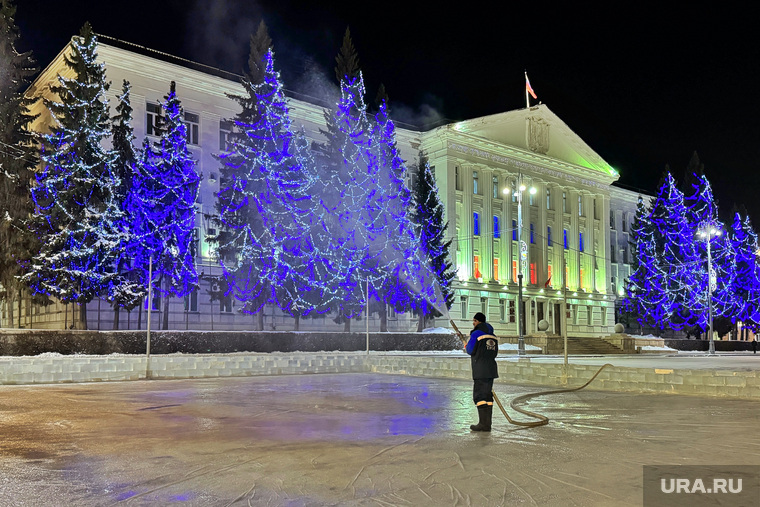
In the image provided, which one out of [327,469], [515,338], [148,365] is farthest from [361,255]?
[327,469]

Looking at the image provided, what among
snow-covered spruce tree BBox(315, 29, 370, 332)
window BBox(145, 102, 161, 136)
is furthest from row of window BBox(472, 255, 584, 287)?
window BBox(145, 102, 161, 136)

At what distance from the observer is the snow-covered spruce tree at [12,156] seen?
104ft

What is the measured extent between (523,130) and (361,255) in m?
26.0

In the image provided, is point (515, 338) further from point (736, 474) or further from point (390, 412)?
point (736, 474)

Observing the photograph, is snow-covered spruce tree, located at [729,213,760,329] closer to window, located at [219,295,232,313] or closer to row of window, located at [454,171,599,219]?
row of window, located at [454,171,599,219]

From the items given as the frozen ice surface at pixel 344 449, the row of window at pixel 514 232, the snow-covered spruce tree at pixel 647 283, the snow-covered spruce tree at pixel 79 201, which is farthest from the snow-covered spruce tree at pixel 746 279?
the snow-covered spruce tree at pixel 79 201

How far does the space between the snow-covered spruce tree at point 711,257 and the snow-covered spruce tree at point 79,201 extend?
46.7 m

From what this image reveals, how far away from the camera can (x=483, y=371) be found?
9.79m

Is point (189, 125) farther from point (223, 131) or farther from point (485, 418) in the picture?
point (485, 418)

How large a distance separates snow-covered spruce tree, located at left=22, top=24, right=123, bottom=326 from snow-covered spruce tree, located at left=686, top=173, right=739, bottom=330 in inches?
1839

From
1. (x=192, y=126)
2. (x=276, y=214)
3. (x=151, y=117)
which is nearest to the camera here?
(x=276, y=214)

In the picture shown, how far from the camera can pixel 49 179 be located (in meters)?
29.7

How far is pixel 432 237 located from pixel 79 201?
2223 centimetres

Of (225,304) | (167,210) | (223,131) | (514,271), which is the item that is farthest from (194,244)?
(514,271)
